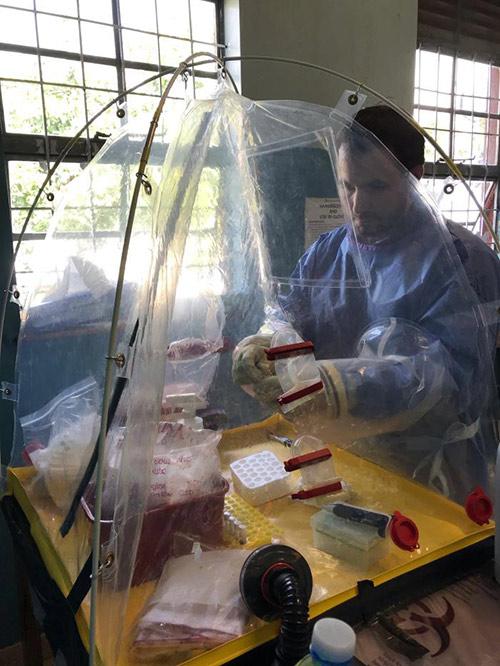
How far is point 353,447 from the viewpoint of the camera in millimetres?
953

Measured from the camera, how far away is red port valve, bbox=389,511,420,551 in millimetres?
688

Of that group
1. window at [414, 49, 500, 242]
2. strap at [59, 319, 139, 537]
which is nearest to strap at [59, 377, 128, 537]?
strap at [59, 319, 139, 537]

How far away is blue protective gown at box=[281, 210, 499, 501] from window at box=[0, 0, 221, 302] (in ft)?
2.84

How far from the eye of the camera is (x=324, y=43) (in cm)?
191

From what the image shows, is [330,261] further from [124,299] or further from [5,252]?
[5,252]

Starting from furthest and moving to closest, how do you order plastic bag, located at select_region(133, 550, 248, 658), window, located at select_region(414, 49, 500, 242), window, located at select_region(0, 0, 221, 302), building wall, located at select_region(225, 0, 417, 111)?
window, located at select_region(414, 49, 500, 242), building wall, located at select_region(225, 0, 417, 111), window, located at select_region(0, 0, 221, 302), plastic bag, located at select_region(133, 550, 248, 658)

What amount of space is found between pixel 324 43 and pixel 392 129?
118cm

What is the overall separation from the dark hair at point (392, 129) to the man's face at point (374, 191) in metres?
0.07

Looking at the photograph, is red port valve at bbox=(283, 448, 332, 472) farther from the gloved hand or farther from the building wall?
the building wall

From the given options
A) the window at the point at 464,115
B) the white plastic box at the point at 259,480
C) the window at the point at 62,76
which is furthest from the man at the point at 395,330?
the window at the point at 464,115

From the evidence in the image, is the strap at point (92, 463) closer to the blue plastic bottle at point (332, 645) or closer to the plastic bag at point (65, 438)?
the plastic bag at point (65, 438)

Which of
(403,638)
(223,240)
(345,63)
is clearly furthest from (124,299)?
(345,63)

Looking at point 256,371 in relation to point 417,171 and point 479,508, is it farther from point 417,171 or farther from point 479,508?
point 417,171

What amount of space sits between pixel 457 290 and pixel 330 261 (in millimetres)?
262
